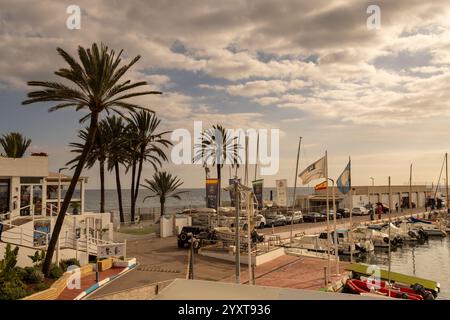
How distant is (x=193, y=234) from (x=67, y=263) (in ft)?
46.0

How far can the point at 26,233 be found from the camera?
25.6 meters

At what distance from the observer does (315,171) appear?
28.9m

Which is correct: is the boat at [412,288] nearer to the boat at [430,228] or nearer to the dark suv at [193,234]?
the dark suv at [193,234]

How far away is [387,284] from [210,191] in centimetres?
2227

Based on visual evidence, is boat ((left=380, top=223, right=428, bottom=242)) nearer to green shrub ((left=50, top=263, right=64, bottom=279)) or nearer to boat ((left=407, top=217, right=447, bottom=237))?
boat ((left=407, top=217, right=447, bottom=237))

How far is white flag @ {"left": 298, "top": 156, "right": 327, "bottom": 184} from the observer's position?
2825cm

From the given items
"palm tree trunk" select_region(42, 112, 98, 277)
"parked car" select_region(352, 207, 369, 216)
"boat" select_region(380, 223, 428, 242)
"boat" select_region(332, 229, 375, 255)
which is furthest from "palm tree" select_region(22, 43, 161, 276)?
"parked car" select_region(352, 207, 369, 216)

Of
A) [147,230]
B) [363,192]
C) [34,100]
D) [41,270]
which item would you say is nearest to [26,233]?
[41,270]

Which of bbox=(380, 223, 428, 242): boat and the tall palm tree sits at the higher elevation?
the tall palm tree

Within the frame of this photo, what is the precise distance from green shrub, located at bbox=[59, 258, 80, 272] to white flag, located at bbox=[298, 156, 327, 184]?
16.4m

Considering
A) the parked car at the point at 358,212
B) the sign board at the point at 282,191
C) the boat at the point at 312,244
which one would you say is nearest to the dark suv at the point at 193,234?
the sign board at the point at 282,191

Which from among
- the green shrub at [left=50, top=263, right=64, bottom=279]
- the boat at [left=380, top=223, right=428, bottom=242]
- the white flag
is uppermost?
the white flag

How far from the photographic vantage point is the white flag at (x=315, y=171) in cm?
2825
